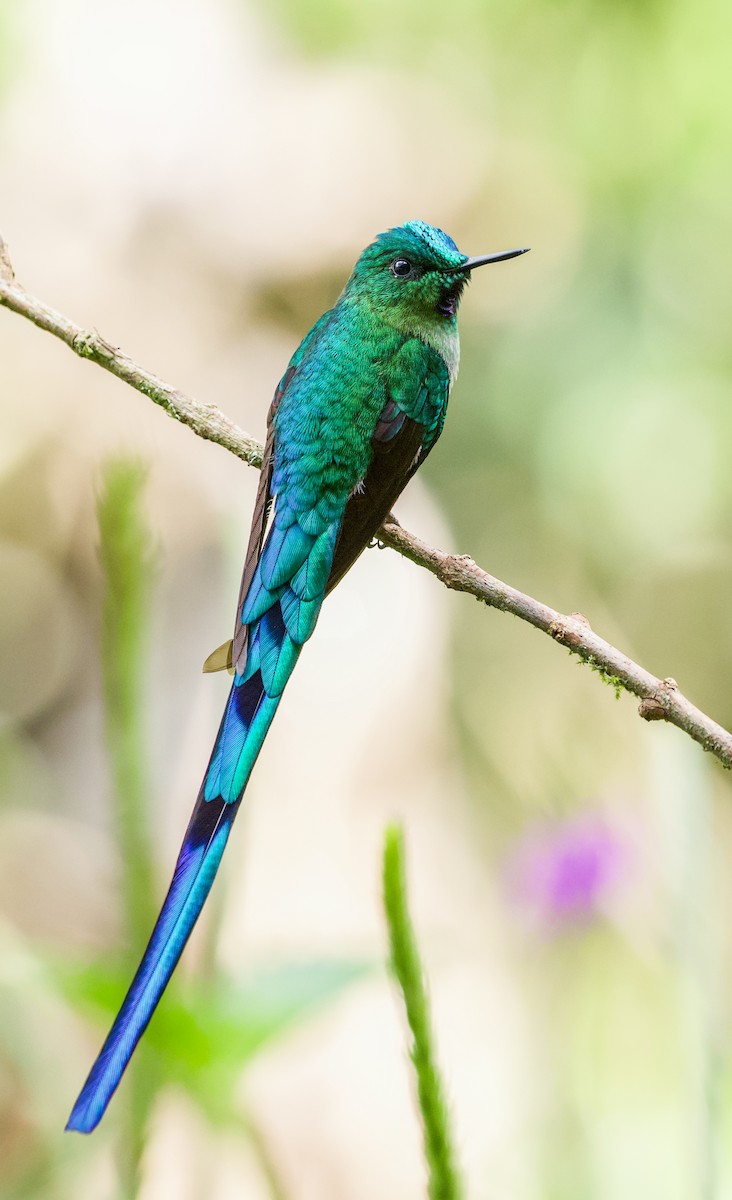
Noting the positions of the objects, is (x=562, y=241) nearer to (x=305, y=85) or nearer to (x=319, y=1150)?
(x=305, y=85)

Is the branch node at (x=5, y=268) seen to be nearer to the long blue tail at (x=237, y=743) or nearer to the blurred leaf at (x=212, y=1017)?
the long blue tail at (x=237, y=743)

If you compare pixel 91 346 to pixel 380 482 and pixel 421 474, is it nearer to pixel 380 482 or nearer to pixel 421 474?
pixel 380 482

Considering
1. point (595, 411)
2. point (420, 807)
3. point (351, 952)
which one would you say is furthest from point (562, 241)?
point (351, 952)

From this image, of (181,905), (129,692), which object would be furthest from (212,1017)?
(129,692)

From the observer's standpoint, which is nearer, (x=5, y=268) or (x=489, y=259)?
(x=5, y=268)

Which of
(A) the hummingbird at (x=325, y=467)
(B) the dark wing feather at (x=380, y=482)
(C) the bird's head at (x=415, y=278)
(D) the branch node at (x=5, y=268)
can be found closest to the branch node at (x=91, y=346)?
(D) the branch node at (x=5, y=268)

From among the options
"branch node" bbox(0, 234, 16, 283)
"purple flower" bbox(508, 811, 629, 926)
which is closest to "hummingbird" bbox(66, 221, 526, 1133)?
"branch node" bbox(0, 234, 16, 283)

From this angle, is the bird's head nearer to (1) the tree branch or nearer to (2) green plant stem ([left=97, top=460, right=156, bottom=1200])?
(1) the tree branch
